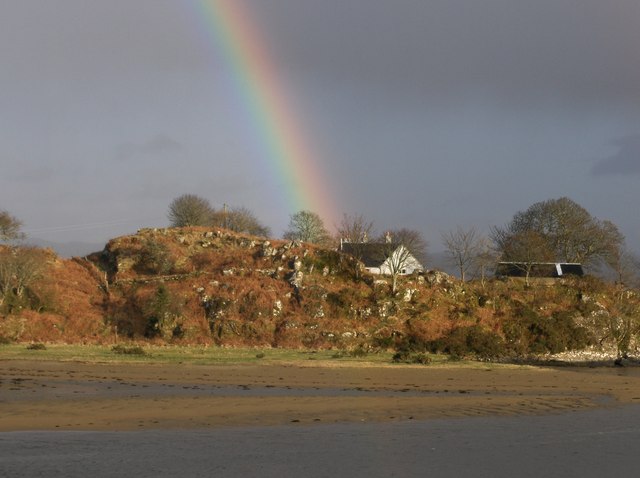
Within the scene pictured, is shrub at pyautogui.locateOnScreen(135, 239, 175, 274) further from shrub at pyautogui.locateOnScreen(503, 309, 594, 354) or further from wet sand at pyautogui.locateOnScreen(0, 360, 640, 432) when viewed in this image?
wet sand at pyautogui.locateOnScreen(0, 360, 640, 432)

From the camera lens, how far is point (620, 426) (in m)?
24.9

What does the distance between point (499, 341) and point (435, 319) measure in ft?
21.9

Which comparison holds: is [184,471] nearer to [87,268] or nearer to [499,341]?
[499,341]

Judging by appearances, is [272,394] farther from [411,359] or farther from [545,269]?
[545,269]

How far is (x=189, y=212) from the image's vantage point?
112 m

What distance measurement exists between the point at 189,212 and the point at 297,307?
1901 inches

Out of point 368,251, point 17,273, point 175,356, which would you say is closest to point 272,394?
point 175,356

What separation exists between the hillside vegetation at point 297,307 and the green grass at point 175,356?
9820 mm

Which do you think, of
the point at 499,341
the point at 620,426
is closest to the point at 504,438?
the point at 620,426

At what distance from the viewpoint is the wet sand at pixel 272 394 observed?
24781mm

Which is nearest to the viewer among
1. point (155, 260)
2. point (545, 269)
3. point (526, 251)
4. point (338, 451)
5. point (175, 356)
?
point (338, 451)

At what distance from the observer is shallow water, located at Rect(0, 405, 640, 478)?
A: 17.8m

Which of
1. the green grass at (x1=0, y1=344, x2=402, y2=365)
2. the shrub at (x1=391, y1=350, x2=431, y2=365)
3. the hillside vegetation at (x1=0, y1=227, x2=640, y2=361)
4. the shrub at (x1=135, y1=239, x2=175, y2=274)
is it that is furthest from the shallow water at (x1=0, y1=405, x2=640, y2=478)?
the shrub at (x1=135, y1=239, x2=175, y2=274)

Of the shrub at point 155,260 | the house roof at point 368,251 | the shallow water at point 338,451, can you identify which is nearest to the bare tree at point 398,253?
the house roof at point 368,251
